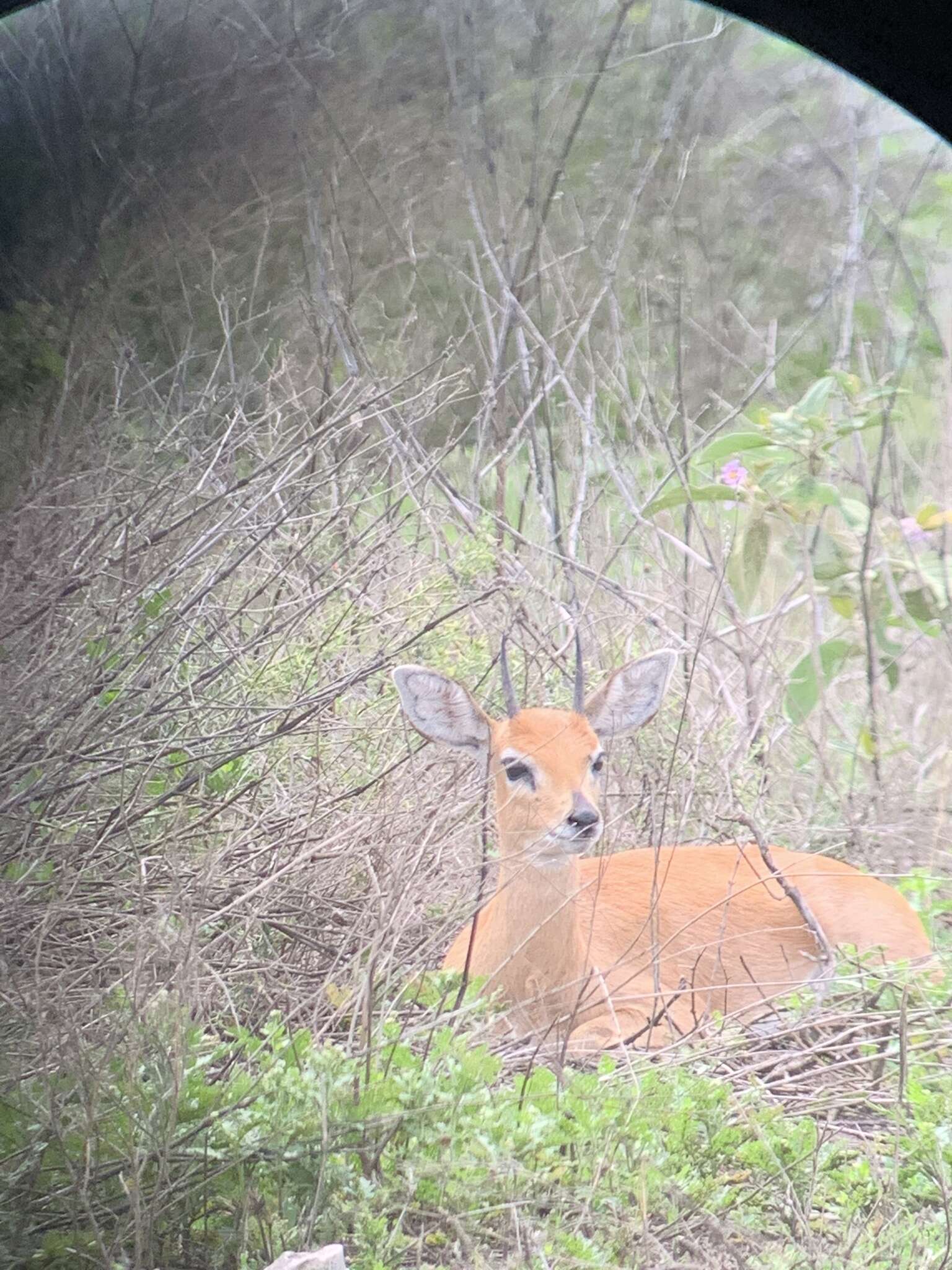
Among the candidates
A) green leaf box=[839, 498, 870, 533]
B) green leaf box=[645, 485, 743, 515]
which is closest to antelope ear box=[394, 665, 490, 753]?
green leaf box=[645, 485, 743, 515]

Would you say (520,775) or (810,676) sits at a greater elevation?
(810,676)

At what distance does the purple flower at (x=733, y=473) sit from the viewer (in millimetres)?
2641

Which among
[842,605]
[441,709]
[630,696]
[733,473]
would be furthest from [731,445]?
[441,709]

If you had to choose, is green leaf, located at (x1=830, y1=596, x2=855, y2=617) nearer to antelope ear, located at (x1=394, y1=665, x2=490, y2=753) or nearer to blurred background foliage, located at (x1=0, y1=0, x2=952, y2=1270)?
blurred background foliage, located at (x1=0, y1=0, x2=952, y2=1270)

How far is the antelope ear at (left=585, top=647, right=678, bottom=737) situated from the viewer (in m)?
2.53

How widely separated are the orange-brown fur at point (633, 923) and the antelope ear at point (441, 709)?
0.04m

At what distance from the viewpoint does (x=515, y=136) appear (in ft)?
8.74

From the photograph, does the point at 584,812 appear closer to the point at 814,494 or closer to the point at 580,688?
the point at 580,688

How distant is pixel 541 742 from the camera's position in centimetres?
249

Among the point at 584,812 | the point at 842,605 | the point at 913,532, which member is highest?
the point at 913,532

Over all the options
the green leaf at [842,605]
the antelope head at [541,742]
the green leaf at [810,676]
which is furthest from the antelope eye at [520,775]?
the green leaf at [842,605]

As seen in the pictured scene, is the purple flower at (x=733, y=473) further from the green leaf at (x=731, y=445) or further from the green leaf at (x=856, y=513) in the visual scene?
the green leaf at (x=856, y=513)

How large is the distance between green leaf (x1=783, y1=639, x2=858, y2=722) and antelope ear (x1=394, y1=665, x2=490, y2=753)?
1.88 feet

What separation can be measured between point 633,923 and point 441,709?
0.50 metres
